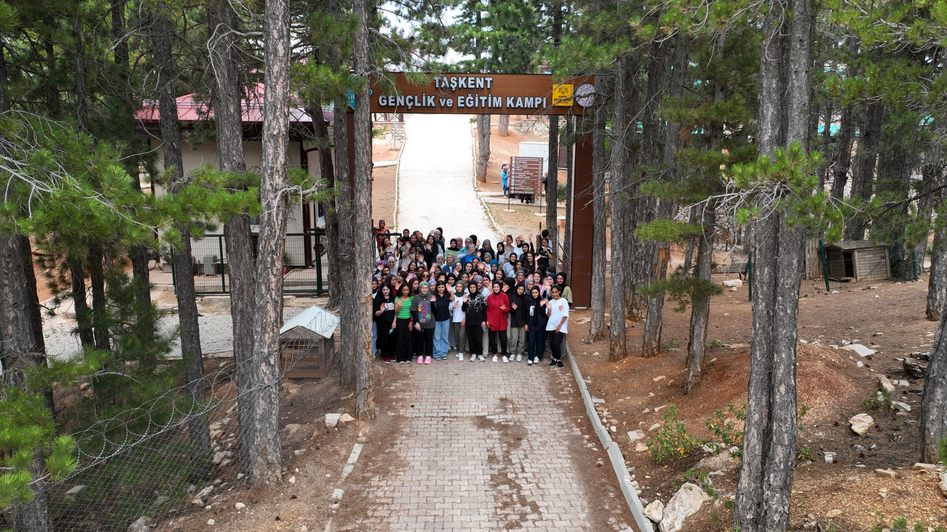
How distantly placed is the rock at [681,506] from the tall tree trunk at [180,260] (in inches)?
242

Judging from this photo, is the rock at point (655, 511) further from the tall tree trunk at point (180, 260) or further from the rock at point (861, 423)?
the tall tree trunk at point (180, 260)

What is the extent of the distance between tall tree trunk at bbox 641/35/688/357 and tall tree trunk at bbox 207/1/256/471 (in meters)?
6.18

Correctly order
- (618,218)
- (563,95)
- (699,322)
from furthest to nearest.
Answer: (563,95) < (618,218) < (699,322)

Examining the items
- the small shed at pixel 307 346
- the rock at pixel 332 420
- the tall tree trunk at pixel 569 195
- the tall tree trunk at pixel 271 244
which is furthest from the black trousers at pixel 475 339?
the tall tree trunk at pixel 271 244

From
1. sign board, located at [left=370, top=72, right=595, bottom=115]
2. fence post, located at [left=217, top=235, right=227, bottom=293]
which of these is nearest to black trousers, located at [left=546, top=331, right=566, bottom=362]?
sign board, located at [left=370, top=72, right=595, bottom=115]

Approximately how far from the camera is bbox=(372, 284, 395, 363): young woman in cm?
1248

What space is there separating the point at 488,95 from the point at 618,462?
27.5 feet

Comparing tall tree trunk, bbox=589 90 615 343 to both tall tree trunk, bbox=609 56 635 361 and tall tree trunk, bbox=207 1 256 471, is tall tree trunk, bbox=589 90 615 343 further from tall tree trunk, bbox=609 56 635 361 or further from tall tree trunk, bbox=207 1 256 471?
tall tree trunk, bbox=207 1 256 471

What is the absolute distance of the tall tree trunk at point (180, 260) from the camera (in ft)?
30.1

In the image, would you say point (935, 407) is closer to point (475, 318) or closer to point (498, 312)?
point (498, 312)

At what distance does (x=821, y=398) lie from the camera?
27.8 ft

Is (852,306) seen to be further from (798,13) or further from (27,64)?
(27,64)

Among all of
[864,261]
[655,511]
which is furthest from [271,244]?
[864,261]

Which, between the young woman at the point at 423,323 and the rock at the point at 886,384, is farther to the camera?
the young woman at the point at 423,323
